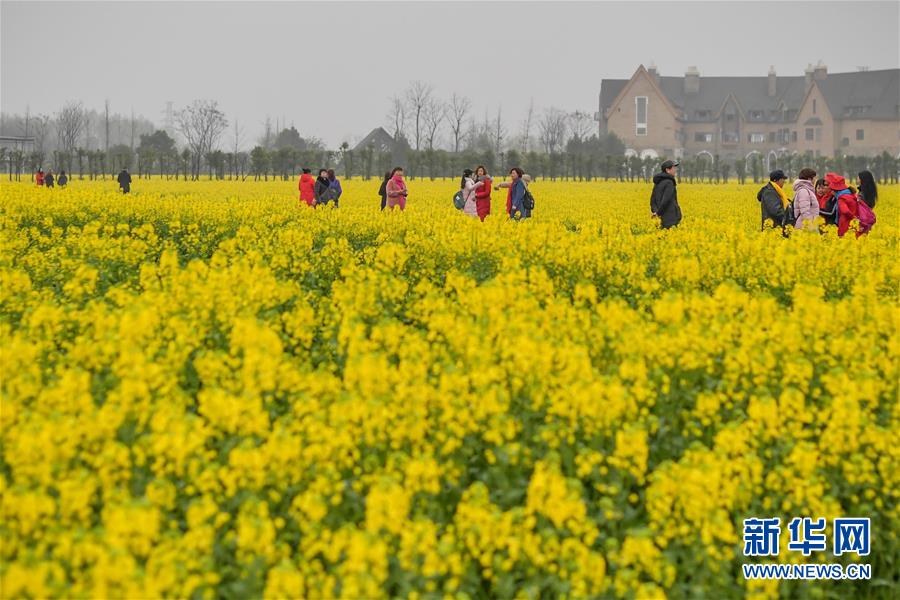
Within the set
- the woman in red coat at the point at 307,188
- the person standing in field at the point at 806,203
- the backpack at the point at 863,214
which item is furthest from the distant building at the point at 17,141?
the backpack at the point at 863,214

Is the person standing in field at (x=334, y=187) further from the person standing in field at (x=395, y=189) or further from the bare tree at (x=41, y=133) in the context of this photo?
the bare tree at (x=41, y=133)

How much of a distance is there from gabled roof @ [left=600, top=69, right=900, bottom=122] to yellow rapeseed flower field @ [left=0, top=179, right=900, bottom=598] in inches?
4591

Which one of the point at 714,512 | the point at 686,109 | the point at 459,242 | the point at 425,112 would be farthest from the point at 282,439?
the point at 425,112

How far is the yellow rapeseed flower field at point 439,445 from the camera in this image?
461 centimetres

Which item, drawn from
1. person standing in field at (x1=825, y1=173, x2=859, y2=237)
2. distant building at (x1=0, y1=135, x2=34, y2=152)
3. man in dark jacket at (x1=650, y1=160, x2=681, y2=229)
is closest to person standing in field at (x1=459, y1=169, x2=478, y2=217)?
man in dark jacket at (x1=650, y1=160, x2=681, y2=229)

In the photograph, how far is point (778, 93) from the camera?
12131cm

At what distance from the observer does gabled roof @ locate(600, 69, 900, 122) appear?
113 meters

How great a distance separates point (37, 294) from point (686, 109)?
118908 millimetres

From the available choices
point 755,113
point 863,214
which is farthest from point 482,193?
point 755,113

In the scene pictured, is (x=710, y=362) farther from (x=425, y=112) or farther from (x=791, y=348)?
(x=425, y=112)

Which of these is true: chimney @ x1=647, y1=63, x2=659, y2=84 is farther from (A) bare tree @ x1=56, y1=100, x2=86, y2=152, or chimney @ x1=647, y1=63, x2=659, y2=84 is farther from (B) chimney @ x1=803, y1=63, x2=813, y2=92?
(A) bare tree @ x1=56, y1=100, x2=86, y2=152

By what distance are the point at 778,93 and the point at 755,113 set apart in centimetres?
420

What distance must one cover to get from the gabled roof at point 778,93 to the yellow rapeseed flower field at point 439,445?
117 meters

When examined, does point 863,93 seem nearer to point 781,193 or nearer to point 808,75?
point 808,75
